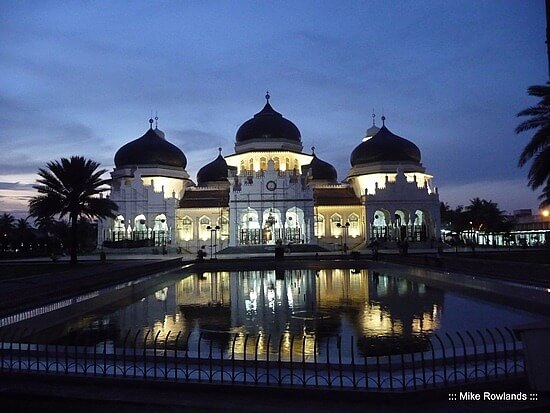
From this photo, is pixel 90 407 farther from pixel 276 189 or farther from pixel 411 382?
pixel 276 189

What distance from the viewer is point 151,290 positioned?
Result: 65.5 ft

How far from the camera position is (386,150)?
62.6 metres

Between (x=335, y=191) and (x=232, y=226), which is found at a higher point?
(x=335, y=191)

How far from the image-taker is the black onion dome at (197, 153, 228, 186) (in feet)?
228

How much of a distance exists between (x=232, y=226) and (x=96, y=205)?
24.7 metres

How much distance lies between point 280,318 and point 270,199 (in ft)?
145

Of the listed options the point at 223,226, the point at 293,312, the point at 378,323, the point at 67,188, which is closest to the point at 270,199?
the point at 223,226

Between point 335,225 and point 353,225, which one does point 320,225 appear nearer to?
point 335,225

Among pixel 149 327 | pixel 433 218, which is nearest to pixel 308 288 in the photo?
pixel 149 327

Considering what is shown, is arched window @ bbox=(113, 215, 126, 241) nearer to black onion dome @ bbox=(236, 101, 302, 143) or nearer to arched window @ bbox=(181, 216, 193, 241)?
arched window @ bbox=(181, 216, 193, 241)

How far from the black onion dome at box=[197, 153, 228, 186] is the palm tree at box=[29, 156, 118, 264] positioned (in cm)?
3668

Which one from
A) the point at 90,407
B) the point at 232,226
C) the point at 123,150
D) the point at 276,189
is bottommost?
the point at 90,407

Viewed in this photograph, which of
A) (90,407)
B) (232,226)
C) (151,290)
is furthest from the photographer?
(232,226)

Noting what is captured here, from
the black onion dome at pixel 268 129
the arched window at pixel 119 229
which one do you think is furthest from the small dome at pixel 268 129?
the arched window at pixel 119 229
